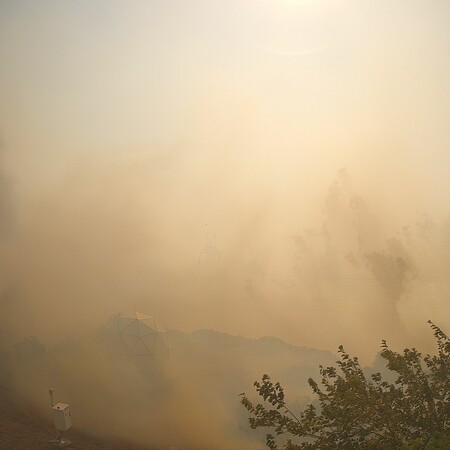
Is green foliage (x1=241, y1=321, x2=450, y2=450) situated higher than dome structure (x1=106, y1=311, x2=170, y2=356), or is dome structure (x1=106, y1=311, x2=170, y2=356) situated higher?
dome structure (x1=106, y1=311, x2=170, y2=356)

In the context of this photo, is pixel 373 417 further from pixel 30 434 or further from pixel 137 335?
pixel 137 335

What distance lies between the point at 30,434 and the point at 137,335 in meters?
9.53

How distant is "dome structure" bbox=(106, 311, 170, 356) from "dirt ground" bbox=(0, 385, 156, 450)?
641 centimetres

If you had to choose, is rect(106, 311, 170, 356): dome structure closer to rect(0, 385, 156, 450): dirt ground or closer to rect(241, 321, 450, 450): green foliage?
rect(0, 385, 156, 450): dirt ground

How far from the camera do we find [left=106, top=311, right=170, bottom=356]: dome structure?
21844 millimetres

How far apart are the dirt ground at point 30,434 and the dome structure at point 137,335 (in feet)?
21.0

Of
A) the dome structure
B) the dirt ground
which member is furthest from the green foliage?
the dome structure

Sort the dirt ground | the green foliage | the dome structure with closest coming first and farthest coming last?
1. the green foliage
2. the dirt ground
3. the dome structure

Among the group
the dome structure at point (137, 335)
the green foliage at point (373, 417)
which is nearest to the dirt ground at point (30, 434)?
the dome structure at point (137, 335)

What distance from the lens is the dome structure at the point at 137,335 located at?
21.8 m

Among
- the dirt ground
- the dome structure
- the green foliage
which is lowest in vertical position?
the dirt ground

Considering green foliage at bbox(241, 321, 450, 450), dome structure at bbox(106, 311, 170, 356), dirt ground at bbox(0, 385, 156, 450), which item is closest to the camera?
green foliage at bbox(241, 321, 450, 450)

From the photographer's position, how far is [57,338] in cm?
2173

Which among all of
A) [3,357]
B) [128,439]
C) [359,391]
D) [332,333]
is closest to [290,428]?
[359,391]
